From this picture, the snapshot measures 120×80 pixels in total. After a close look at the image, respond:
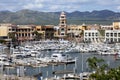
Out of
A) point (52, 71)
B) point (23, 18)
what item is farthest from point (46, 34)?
point (23, 18)

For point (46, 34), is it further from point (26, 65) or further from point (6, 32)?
point (26, 65)

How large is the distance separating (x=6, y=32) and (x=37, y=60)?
36.9 metres

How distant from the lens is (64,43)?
259ft

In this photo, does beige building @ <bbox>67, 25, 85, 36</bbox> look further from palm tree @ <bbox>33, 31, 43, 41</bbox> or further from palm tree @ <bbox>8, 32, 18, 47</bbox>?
palm tree @ <bbox>8, 32, 18, 47</bbox>

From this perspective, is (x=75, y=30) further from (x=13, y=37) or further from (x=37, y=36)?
(x=13, y=37)

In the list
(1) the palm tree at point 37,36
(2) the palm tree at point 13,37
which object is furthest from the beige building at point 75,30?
(2) the palm tree at point 13,37

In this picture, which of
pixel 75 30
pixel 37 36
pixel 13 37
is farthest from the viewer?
pixel 75 30

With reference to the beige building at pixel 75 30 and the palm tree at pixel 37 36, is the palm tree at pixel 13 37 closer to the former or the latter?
the palm tree at pixel 37 36

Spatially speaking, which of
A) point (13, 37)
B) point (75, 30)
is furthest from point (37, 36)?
point (75, 30)

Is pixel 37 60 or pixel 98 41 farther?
pixel 98 41

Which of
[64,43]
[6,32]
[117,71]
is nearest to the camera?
[117,71]

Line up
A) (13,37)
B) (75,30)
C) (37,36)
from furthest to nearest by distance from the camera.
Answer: (75,30)
(37,36)
(13,37)

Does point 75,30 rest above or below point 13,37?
above

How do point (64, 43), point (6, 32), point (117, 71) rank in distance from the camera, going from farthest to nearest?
1. point (6, 32)
2. point (64, 43)
3. point (117, 71)
